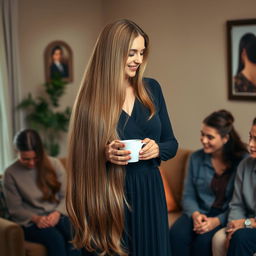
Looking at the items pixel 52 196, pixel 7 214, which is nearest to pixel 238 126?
pixel 52 196

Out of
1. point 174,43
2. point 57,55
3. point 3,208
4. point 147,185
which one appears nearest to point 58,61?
point 57,55

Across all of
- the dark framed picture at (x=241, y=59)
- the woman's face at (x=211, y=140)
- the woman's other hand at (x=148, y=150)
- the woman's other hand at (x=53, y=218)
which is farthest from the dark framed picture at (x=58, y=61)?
the woman's other hand at (x=148, y=150)

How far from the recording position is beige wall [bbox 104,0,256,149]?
178 inches

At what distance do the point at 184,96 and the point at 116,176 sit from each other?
304 centimetres

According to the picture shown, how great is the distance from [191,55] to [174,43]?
8.5 inches

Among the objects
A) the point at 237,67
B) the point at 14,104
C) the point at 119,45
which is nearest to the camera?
the point at 119,45

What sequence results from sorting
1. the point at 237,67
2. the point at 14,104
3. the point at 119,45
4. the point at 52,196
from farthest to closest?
1. the point at 14,104
2. the point at 237,67
3. the point at 52,196
4. the point at 119,45

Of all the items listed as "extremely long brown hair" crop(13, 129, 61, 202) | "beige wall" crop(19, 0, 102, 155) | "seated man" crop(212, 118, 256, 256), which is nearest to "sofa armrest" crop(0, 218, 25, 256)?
"extremely long brown hair" crop(13, 129, 61, 202)

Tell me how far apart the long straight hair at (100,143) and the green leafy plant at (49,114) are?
2.98m

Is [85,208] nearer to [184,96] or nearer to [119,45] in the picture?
[119,45]

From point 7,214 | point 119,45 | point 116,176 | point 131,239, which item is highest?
point 119,45

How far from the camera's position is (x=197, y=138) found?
191 inches

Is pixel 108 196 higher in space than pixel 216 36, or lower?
lower

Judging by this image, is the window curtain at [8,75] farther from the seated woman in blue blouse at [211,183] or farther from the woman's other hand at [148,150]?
the woman's other hand at [148,150]
